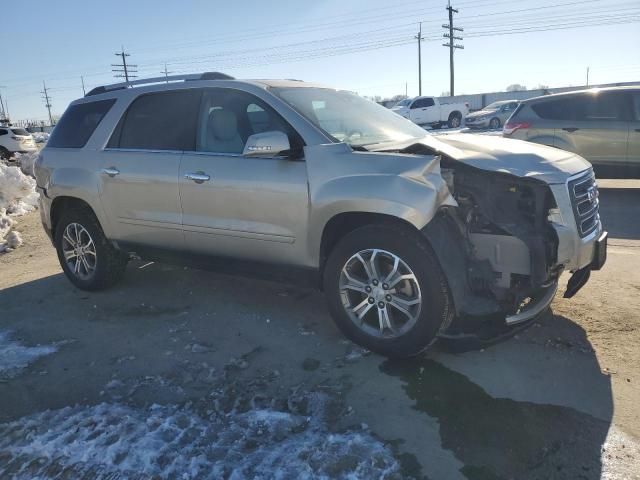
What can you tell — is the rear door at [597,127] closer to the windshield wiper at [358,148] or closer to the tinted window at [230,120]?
the windshield wiper at [358,148]

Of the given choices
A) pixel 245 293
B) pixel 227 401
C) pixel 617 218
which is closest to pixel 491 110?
pixel 617 218

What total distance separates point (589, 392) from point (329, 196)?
197 cm

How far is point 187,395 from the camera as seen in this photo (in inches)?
128

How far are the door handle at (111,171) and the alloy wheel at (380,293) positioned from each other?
7.82 ft

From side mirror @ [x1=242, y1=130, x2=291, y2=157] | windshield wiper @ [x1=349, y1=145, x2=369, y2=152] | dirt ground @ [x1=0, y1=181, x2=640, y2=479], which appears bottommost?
dirt ground @ [x1=0, y1=181, x2=640, y2=479]

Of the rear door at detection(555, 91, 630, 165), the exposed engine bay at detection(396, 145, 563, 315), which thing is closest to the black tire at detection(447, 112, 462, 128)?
the rear door at detection(555, 91, 630, 165)

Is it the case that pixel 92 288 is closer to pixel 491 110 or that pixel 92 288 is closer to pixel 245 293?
pixel 245 293

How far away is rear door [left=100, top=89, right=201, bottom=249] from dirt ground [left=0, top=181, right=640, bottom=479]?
74 centimetres

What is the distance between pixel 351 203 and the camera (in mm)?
3479

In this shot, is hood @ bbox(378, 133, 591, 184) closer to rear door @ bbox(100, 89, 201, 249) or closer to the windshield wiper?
the windshield wiper

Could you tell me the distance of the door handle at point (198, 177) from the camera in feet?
13.6

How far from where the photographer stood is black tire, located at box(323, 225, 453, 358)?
3273 mm

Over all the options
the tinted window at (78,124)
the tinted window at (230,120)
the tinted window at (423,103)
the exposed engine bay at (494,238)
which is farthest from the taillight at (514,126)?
the tinted window at (423,103)

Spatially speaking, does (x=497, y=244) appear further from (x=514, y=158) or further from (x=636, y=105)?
(x=636, y=105)
